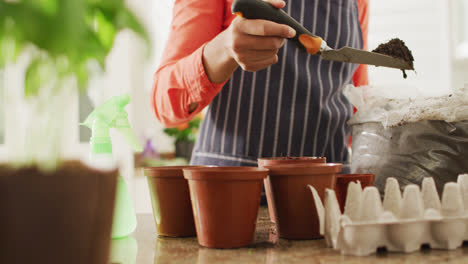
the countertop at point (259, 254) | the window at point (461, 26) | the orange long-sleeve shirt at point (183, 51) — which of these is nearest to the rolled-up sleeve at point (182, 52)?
the orange long-sleeve shirt at point (183, 51)

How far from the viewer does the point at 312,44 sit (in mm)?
833

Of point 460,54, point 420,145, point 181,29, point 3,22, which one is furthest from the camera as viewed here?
point 460,54

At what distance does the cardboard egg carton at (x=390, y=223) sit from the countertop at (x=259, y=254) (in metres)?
0.01

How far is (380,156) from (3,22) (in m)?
0.74

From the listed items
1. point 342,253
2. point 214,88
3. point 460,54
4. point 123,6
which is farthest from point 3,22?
point 460,54

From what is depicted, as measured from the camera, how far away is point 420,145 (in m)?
0.83

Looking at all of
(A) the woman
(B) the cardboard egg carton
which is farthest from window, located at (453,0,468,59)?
(B) the cardboard egg carton

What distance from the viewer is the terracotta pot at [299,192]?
64cm

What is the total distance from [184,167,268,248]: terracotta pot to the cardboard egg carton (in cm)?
9

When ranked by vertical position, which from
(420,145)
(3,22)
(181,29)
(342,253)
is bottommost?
(342,253)

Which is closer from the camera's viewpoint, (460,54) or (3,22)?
(3,22)

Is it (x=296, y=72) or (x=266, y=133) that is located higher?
(x=296, y=72)

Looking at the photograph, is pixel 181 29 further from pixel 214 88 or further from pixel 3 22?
pixel 3 22

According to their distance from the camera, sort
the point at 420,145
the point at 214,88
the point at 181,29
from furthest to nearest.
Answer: the point at 181,29 < the point at 214,88 < the point at 420,145
